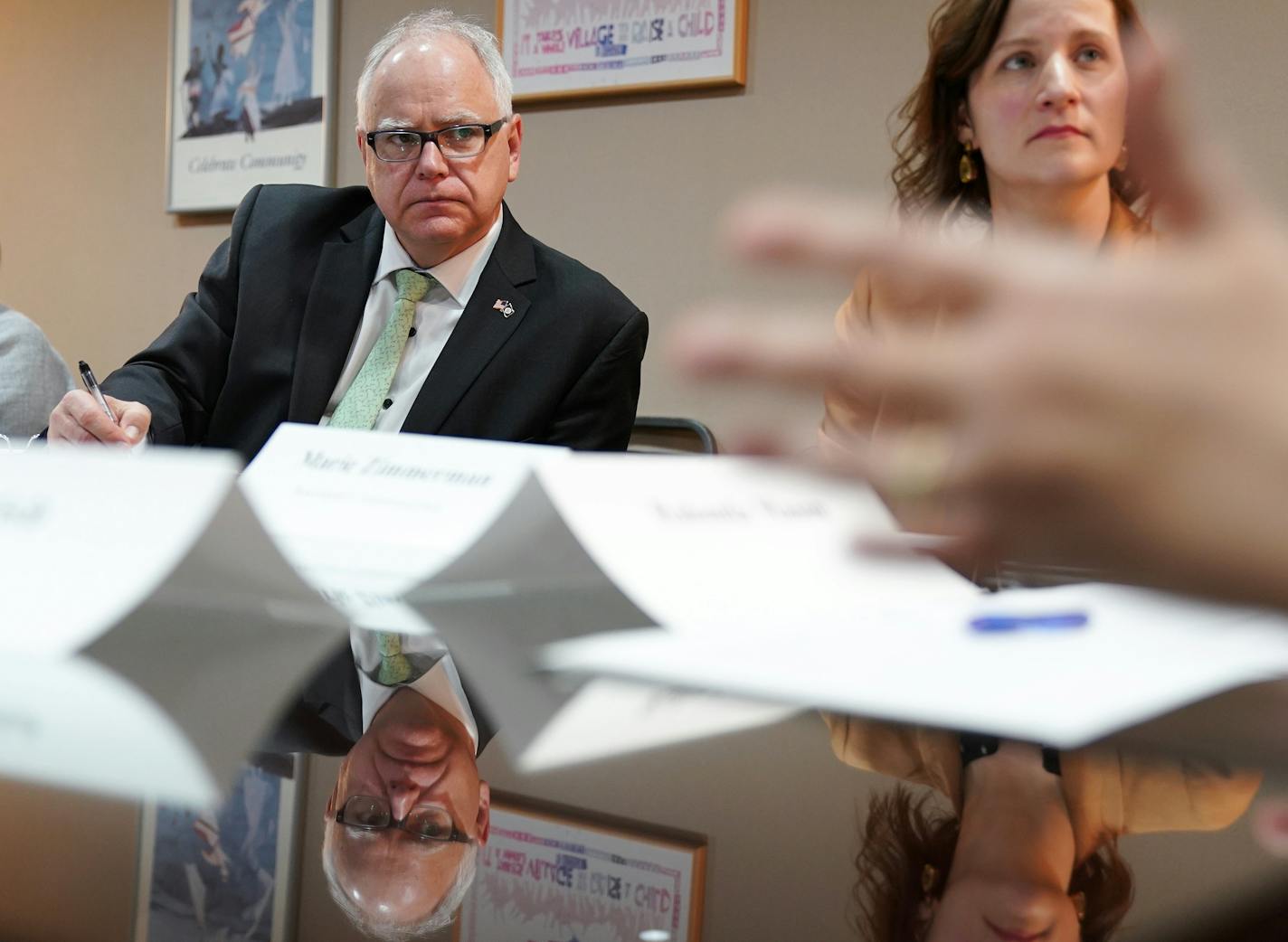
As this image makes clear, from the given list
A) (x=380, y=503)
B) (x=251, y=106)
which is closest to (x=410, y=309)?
(x=380, y=503)

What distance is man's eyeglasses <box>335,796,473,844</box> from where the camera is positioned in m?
0.28

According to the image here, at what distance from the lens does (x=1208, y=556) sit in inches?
18.4

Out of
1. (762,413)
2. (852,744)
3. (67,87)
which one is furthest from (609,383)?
(67,87)

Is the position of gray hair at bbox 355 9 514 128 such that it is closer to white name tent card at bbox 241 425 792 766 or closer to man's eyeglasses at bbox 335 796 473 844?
white name tent card at bbox 241 425 792 766

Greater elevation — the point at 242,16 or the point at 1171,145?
the point at 242,16

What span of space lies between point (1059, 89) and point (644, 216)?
53.1 inches

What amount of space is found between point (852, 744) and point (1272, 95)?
2078 millimetres

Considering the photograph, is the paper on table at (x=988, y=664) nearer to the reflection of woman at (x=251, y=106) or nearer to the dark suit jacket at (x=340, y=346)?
the dark suit jacket at (x=340, y=346)

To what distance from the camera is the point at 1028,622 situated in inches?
19.8

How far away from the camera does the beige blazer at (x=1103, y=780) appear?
0.29 meters

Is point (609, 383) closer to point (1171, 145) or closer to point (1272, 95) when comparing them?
point (1171, 145)

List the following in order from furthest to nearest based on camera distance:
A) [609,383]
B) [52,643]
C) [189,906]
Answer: [609,383] → [52,643] → [189,906]

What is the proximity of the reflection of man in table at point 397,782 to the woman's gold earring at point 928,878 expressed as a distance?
9cm

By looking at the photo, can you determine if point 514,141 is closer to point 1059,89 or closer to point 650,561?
point 1059,89
